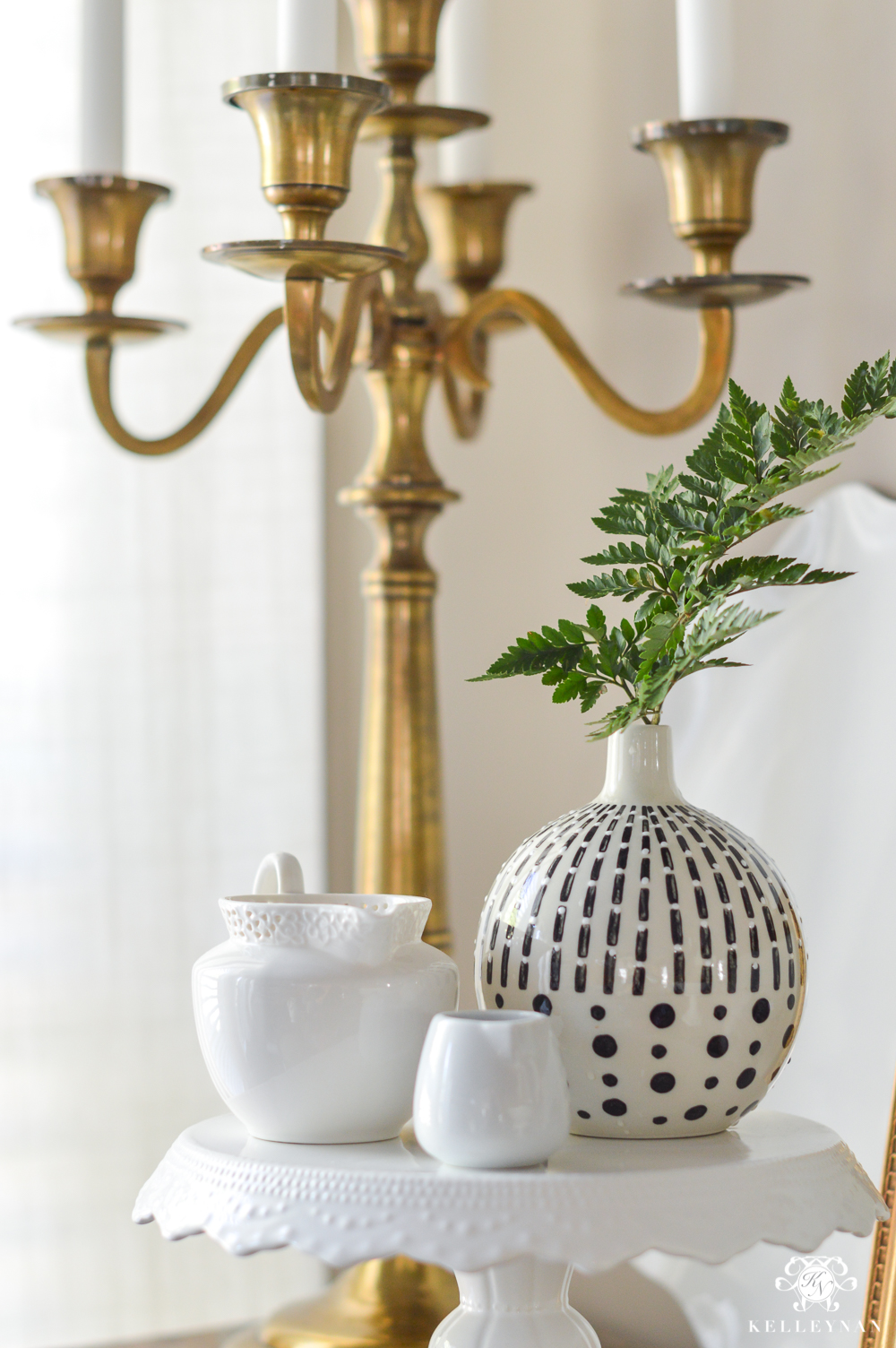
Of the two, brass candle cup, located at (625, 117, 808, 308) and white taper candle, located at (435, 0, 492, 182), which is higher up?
white taper candle, located at (435, 0, 492, 182)

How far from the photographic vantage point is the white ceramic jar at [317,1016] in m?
0.54

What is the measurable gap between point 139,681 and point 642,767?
0.78 meters

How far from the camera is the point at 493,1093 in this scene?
1.63 feet

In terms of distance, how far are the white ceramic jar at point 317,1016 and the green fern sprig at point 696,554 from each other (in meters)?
0.11

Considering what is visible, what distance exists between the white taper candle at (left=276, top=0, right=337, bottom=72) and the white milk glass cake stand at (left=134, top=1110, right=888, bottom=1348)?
506 millimetres

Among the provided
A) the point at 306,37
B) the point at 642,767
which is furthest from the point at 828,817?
the point at 306,37

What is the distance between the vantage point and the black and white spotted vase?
0.54 meters

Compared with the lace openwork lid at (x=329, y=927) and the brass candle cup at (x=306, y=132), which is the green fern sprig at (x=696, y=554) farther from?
the brass candle cup at (x=306, y=132)

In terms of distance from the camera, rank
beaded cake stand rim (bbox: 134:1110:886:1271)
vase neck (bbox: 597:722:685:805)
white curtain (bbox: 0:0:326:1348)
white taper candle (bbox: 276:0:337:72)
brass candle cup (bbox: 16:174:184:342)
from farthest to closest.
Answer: white curtain (bbox: 0:0:326:1348)
brass candle cup (bbox: 16:174:184:342)
white taper candle (bbox: 276:0:337:72)
vase neck (bbox: 597:722:685:805)
beaded cake stand rim (bbox: 134:1110:886:1271)

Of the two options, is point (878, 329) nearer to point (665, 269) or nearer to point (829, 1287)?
point (665, 269)

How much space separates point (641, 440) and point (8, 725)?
0.60m

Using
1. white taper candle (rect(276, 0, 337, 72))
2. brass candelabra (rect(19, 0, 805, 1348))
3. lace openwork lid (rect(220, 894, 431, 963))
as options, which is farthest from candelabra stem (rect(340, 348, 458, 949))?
lace openwork lid (rect(220, 894, 431, 963))

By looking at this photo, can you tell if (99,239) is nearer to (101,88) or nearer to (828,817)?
(101,88)

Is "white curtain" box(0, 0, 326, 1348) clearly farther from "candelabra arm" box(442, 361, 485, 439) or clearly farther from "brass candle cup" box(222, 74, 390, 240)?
"brass candle cup" box(222, 74, 390, 240)
